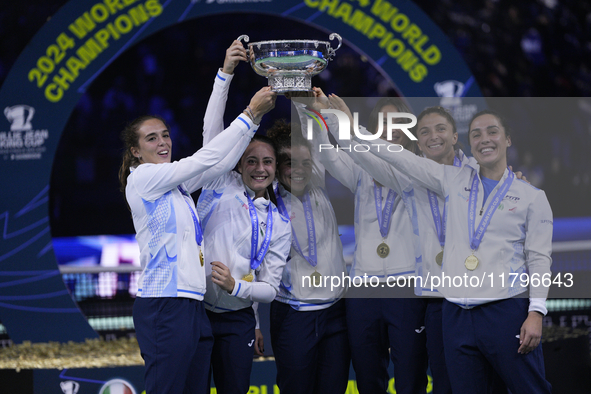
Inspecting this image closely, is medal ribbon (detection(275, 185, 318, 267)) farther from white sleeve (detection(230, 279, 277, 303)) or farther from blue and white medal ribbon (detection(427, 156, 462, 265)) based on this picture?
blue and white medal ribbon (detection(427, 156, 462, 265))

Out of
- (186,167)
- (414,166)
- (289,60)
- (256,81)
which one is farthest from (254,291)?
(256,81)

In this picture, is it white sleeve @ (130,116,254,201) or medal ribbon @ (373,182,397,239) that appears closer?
white sleeve @ (130,116,254,201)

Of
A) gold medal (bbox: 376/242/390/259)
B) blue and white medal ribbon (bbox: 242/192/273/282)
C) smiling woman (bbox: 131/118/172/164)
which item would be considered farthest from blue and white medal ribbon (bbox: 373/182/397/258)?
smiling woman (bbox: 131/118/172/164)

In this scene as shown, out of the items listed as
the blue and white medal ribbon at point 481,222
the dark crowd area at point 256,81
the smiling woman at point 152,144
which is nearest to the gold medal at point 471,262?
the blue and white medal ribbon at point 481,222

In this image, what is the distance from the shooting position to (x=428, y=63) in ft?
16.3

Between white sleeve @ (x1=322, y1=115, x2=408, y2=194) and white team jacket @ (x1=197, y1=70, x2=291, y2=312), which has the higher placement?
white sleeve @ (x1=322, y1=115, x2=408, y2=194)

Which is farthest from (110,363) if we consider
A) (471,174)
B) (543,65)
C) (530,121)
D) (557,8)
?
(557,8)

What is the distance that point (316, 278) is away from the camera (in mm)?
3336

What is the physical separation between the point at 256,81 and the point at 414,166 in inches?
106

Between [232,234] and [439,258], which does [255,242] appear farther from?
[439,258]

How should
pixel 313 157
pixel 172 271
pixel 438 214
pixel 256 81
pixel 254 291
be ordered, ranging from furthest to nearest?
pixel 256 81
pixel 313 157
pixel 438 214
pixel 254 291
pixel 172 271

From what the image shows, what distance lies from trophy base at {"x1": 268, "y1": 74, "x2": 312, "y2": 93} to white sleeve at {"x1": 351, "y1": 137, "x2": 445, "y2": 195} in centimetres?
41

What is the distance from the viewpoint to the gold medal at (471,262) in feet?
9.76

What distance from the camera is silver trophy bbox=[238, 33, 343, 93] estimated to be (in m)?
3.04
